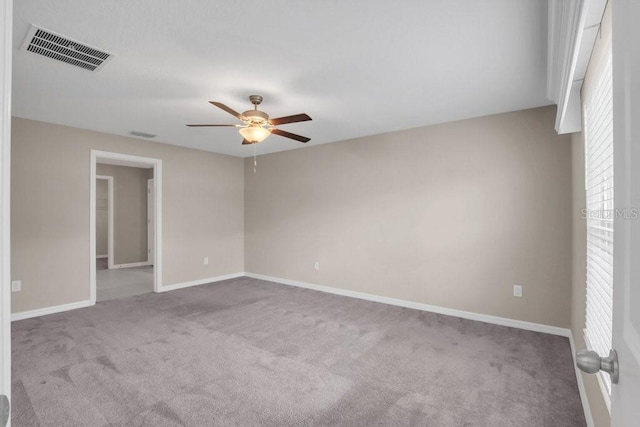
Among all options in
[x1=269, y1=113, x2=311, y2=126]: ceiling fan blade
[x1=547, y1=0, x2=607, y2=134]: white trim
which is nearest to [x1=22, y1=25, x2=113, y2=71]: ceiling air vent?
[x1=269, y1=113, x2=311, y2=126]: ceiling fan blade

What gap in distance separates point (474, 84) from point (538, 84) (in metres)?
0.56

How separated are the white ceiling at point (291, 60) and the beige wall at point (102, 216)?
14.6 ft

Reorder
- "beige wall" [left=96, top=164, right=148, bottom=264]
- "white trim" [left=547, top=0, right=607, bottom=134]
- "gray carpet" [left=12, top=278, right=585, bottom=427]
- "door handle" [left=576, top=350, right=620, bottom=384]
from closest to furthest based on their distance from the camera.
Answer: "door handle" [left=576, top=350, right=620, bottom=384] < "white trim" [left=547, top=0, right=607, bottom=134] < "gray carpet" [left=12, top=278, right=585, bottom=427] < "beige wall" [left=96, top=164, right=148, bottom=264]

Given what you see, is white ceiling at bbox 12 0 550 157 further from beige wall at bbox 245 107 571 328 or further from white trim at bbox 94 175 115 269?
white trim at bbox 94 175 115 269

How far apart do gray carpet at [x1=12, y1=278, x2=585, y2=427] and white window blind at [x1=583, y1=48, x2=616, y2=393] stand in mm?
813

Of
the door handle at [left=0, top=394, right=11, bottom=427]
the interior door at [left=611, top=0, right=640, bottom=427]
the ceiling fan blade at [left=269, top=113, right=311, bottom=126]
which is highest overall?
the ceiling fan blade at [left=269, top=113, right=311, bottom=126]

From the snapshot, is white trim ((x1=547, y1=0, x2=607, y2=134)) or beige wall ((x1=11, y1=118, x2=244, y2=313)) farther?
beige wall ((x1=11, y1=118, x2=244, y2=313))

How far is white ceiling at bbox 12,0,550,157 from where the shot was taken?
186cm

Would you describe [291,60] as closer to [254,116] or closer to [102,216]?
[254,116]

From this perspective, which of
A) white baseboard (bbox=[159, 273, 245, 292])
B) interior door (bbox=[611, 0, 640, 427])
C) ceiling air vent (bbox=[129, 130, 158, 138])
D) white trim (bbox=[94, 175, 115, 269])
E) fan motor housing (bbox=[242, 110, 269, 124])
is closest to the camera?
interior door (bbox=[611, 0, 640, 427])

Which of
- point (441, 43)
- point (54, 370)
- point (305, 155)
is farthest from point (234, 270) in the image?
point (441, 43)

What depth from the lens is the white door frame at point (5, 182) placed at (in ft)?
1.86

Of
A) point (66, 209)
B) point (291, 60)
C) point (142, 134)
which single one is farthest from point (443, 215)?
point (66, 209)

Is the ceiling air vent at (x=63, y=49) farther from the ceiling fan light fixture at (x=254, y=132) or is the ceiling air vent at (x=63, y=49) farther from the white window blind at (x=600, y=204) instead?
the white window blind at (x=600, y=204)
